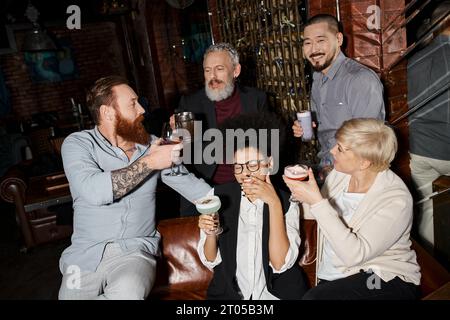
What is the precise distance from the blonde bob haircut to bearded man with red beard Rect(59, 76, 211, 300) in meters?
0.84

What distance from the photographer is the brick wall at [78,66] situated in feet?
26.8

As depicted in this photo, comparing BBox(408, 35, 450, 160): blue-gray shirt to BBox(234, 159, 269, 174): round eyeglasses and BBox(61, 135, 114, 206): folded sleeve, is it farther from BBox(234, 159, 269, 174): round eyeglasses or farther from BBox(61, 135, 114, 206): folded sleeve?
BBox(61, 135, 114, 206): folded sleeve

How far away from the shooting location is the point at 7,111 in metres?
8.15

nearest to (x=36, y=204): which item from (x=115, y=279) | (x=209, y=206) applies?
(x=115, y=279)

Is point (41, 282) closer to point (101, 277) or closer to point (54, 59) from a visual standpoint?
point (101, 277)

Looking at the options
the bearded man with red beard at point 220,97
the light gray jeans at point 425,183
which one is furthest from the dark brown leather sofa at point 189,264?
the light gray jeans at point 425,183

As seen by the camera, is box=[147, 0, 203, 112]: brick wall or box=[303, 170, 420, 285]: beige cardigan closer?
box=[303, 170, 420, 285]: beige cardigan

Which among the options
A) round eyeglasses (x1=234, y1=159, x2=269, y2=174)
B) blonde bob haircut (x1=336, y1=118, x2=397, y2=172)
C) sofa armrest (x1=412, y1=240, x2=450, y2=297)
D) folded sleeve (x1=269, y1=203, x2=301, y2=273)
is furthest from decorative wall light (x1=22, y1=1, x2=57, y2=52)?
sofa armrest (x1=412, y1=240, x2=450, y2=297)

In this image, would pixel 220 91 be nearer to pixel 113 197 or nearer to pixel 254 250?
pixel 113 197

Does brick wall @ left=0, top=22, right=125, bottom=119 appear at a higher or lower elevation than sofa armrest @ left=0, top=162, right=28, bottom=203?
higher

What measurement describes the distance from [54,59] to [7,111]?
4.96 feet

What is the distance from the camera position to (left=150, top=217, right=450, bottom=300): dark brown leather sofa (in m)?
2.16

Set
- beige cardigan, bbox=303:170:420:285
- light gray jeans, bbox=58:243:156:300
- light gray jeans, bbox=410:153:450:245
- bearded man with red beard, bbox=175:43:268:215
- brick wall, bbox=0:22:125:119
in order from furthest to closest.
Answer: brick wall, bbox=0:22:125:119 < bearded man with red beard, bbox=175:43:268:215 < light gray jeans, bbox=410:153:450:245 < light gray jeans, bbox=58:243:156:300 < beige cardigan, bbox=303:170:420:285
